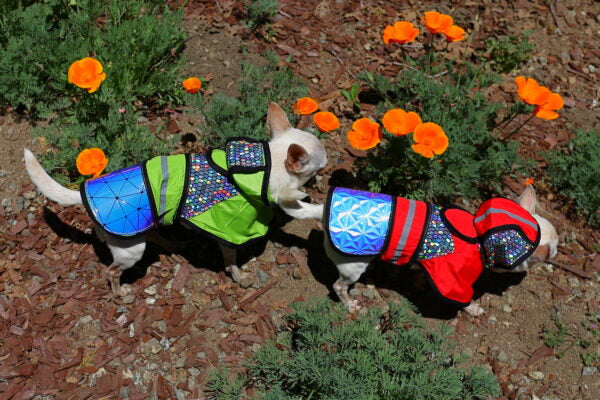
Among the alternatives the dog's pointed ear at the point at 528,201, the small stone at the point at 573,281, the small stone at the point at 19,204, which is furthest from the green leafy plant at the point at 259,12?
the small stone at the point at 573,281

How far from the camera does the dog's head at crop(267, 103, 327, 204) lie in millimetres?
4191

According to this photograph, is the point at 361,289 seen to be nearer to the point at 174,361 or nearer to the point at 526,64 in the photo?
the point at 174,361

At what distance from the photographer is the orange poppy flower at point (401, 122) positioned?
460 cm

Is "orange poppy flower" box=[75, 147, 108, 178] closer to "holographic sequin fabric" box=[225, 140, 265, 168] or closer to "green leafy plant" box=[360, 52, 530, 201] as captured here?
"holographic sequin fabric" box=[225, 140, 265, 168]

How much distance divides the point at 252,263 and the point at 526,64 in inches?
165

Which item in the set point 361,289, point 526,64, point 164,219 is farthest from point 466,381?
point 526,64

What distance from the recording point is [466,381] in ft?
12.8

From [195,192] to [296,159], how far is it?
0.82m

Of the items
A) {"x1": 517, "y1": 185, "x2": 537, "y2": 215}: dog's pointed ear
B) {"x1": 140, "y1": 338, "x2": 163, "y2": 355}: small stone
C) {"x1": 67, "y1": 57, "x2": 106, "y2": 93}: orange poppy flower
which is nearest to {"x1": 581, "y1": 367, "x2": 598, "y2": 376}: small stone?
{"x1": 517, "y1": 185, "x2": 537, "y2": 215}: dog's pointed ear

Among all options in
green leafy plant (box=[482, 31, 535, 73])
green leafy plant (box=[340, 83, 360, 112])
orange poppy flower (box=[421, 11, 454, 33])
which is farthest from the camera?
green leafy plant (box=[482, 31, 535, 73])

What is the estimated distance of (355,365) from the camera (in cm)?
370

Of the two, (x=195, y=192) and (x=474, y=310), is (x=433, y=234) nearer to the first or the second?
(x=474, y=310)

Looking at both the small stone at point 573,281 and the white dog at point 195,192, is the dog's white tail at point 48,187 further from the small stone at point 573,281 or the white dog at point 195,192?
the small stone at point 573,281

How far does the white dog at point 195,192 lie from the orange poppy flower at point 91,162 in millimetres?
292
